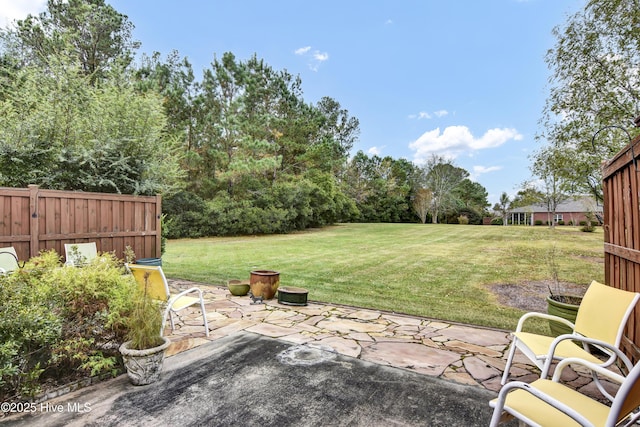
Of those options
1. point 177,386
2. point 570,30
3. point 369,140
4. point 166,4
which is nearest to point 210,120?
point 166,4

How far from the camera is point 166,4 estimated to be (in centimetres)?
1058

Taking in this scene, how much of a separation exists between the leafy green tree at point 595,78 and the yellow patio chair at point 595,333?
353 cm

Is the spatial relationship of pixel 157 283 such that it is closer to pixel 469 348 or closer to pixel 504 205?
pixel 469 348

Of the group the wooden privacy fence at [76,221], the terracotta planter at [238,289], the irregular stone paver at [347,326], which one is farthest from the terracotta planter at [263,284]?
the wooden privacy fence at [76,221]

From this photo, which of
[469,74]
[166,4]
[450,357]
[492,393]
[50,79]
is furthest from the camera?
[469,74]

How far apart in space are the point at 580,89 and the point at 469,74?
27.7 feet

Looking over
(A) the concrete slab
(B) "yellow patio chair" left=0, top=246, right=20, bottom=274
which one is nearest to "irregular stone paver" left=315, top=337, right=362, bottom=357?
(A) the concrete slab

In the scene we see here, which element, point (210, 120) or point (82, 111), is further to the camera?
point (210, 120)

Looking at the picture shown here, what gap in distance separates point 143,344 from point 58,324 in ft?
1.96

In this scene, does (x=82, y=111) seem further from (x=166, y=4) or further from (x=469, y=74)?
(x=469, y=74)

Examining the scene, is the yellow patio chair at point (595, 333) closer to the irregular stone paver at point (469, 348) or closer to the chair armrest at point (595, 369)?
the chair armrest at point (595, 369)

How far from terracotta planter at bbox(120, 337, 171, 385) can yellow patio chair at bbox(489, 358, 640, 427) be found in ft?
7.39

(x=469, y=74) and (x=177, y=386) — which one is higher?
(x=469, y=74)

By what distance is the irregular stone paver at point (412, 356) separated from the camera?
278 centimetres
